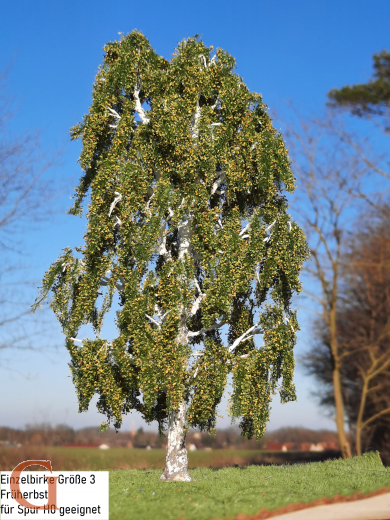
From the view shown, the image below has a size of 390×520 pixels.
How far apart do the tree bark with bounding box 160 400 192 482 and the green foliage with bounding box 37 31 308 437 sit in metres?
0.46

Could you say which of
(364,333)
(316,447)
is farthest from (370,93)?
(316,447)

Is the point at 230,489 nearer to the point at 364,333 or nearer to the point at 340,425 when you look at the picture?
the point at 340,425

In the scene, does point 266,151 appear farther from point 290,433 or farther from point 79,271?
point 290,433

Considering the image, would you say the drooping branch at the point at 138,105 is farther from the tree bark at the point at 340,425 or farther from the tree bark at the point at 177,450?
the tree bark at the point at 340,425

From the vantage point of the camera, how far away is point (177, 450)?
1387 cm

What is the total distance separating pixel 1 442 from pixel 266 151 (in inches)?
481

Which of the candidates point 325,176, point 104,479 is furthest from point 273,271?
point 325,176

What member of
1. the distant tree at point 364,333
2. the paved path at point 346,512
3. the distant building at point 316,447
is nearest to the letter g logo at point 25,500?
the paved path at point 346,512

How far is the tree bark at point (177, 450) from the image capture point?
1372 cm

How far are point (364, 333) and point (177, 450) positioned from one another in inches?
455

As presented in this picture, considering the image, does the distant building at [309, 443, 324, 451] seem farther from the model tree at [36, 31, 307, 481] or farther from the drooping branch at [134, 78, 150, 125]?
the drooping branch at [134, 78, 150, 125]

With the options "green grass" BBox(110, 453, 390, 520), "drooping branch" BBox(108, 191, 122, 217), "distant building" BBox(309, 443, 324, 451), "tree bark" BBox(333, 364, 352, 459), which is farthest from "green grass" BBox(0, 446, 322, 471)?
"drooping branch" BBox(108, 191, 122, 217)

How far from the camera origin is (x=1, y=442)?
55.9ft

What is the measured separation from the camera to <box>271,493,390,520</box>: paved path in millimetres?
9742
